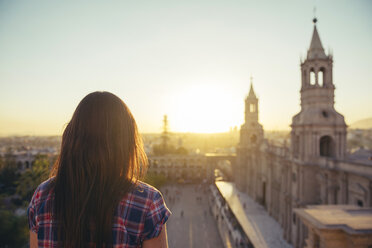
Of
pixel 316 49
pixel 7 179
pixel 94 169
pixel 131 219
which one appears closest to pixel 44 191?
pixel 94 169

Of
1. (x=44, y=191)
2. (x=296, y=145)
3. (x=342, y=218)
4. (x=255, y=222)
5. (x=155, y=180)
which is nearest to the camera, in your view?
(x=44, y=191)

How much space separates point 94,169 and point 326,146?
19950 millimetres

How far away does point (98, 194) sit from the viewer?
166cm

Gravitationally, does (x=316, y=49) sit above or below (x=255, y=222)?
above

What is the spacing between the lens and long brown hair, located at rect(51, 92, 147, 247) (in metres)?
1.62

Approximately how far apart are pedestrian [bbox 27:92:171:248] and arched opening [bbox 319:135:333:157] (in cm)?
1913

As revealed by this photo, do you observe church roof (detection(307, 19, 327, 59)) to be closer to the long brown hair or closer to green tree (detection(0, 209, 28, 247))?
the long brown hair

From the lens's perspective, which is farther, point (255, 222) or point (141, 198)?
point (255, 222)

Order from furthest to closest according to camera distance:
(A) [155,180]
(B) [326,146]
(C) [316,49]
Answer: (A) [155,180] → (B) [326,146] → (C) [316,49]

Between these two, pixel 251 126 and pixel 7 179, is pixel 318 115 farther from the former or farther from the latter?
pixel 7 179

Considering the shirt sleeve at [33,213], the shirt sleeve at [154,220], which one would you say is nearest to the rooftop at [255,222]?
the shirt sleeve at [154,220]

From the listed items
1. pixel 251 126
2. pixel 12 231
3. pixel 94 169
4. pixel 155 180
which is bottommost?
pixel 12 231

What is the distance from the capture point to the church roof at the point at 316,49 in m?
17.7

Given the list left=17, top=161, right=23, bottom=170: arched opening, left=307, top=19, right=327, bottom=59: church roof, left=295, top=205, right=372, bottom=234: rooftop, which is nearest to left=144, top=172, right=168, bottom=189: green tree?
left=295, top=205, right=372, bottom=234: rooftop
